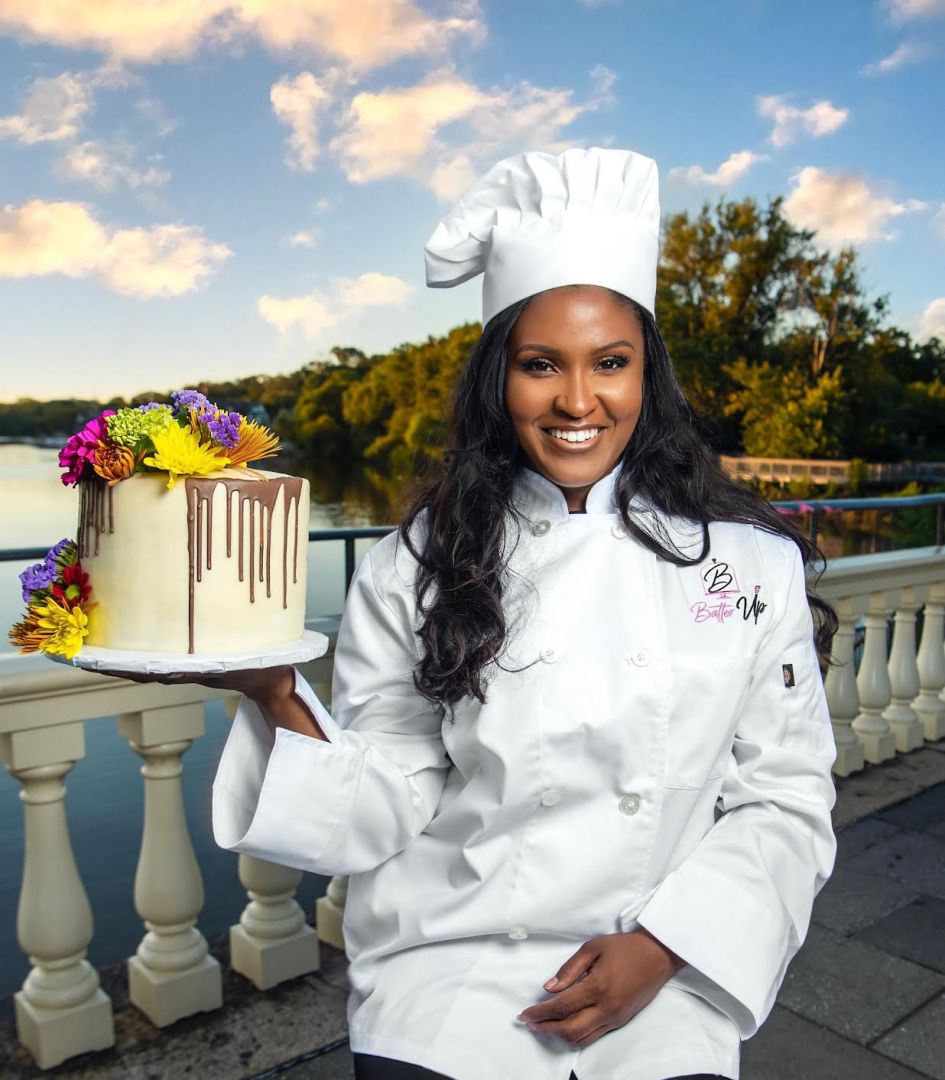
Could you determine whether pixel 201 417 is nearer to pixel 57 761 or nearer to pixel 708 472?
pixel 708 472

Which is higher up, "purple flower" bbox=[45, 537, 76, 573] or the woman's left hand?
"purple flower" bbox=[45, 537, 76, 573]

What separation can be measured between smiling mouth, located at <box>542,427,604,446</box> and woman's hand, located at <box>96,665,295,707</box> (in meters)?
0.48

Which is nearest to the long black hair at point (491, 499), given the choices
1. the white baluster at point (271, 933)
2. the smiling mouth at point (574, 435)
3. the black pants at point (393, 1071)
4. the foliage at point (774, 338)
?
the smiling mouth at point (574, 435)

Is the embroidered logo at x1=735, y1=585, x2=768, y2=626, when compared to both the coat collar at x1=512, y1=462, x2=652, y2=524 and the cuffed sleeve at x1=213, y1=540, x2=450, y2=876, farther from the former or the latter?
the cuffed sleeve at x1=213, y1=540, x2=450, y2=876

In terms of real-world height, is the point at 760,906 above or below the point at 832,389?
below

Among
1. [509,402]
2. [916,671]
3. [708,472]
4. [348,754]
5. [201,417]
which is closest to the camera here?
[201,417]

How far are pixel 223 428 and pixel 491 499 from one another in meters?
0.44

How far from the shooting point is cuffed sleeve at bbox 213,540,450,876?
132cm

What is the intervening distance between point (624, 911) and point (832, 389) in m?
44.1

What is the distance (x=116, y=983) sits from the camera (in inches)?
90.4

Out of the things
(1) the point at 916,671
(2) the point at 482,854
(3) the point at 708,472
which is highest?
(3) the point at 708,472

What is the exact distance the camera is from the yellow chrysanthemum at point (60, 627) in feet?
3.96

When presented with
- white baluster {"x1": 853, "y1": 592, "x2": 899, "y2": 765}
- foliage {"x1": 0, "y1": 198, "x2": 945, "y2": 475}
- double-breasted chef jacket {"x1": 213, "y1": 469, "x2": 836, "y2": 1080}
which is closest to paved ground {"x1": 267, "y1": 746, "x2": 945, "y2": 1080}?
white baluster {"x1": 853, "y1": 592, "x2": 899, "y2": 765}

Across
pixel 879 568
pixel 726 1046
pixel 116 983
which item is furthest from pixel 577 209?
pixel 879 568
